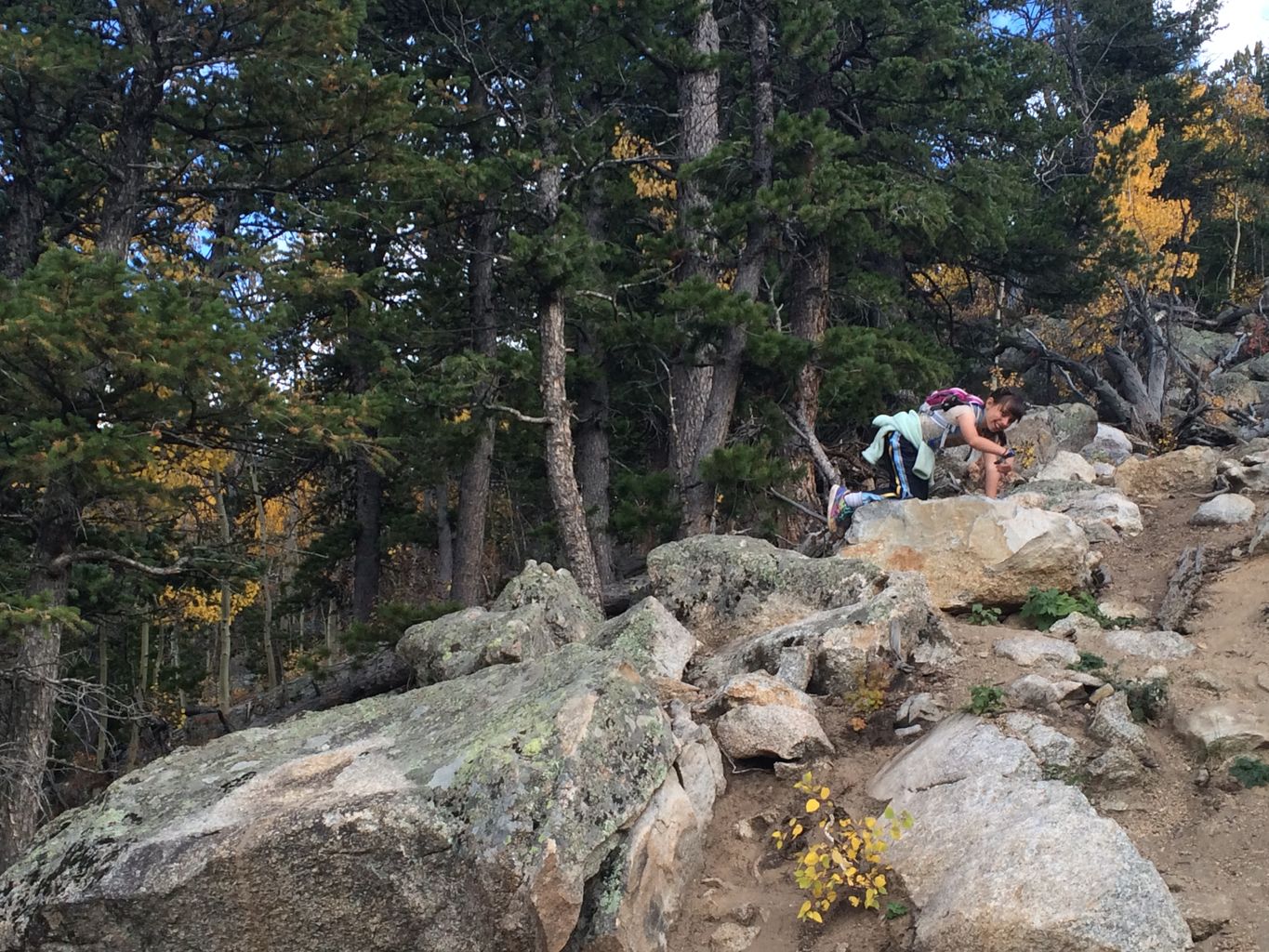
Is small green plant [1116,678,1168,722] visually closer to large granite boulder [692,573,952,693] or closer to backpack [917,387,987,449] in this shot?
large granite boulder [692,573,952,693]


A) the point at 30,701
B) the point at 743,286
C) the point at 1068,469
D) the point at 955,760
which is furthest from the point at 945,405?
the point at 30,701

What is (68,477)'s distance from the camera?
743cm

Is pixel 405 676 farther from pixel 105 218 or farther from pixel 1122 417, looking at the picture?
pixel 1122 417

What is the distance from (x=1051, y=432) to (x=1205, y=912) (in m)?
12.3

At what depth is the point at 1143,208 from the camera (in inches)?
693

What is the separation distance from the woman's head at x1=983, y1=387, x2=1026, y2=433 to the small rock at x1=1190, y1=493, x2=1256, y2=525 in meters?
2.14

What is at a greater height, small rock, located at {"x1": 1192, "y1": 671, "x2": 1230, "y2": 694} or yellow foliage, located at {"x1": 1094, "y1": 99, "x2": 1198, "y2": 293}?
yellow foliage, located at {"x1": 1094, "y1": 99, "x2": 1198, "y2": 293}

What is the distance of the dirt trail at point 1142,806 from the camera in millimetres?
4039

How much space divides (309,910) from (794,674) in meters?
3.34

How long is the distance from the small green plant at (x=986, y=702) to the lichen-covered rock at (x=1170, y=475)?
6.50 metres

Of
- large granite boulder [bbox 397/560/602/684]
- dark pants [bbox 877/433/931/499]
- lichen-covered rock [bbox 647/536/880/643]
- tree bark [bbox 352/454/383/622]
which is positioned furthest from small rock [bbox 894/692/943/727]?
tree bark [bbox 352/454/383/622]

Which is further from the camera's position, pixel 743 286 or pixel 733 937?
pixel 743 286

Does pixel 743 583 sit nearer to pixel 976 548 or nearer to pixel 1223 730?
pixel 976 548

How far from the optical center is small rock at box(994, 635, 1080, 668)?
20.1ft
